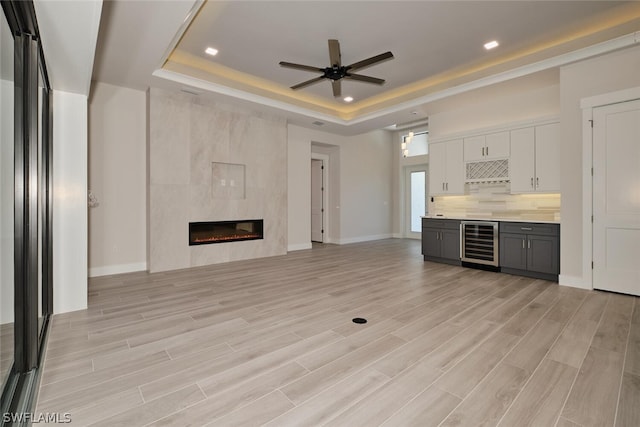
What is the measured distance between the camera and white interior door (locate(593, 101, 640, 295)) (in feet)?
11.9

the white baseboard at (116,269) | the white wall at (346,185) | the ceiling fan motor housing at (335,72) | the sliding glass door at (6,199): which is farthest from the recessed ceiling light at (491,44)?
the white baseboard at (116,269)

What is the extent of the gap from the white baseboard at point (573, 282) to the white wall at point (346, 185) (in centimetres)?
517

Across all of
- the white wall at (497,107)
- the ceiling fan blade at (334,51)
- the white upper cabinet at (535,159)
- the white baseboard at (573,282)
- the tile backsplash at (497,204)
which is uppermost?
the ceiling fan blade at (334,51)

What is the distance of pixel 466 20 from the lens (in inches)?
144

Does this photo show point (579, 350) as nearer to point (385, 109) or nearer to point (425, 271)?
point (425, 271)

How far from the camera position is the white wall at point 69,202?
3098mm

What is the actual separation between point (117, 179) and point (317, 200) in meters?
5.29

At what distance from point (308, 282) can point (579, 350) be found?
9.89 feet

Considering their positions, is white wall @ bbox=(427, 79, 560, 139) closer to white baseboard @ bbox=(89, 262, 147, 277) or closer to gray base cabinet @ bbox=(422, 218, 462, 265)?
gray base cabinet @ bbox=(422, 218, 462, 265)

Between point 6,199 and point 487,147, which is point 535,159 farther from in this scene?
point 6,199

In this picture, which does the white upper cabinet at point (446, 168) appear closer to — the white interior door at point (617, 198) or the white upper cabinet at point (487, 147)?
the white upper cabinet at point (487, 147)

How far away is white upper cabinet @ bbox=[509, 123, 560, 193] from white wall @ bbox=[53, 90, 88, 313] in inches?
245

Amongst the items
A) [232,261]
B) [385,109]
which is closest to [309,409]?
[232,261]

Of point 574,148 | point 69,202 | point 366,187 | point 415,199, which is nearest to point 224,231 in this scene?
point 69,202
